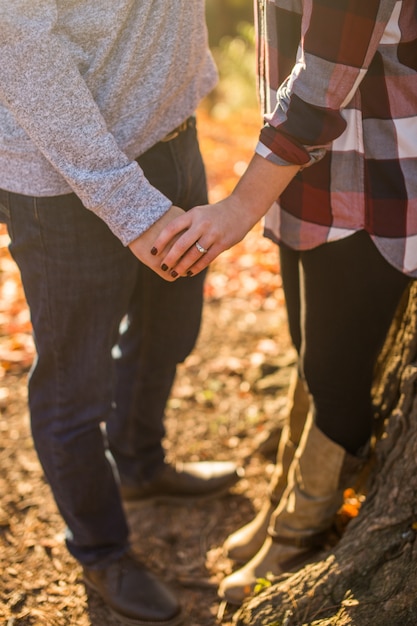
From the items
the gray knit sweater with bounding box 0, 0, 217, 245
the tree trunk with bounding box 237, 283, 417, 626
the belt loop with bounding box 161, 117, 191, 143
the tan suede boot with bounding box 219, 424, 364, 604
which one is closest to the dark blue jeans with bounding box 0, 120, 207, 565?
the belt loop with bounding box 161, 117, 191, 143

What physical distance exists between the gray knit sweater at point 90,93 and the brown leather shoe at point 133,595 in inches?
49.8

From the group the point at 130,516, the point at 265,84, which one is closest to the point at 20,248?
the point at 265,84

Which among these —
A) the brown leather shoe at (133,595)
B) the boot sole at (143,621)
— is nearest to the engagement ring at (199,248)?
the brown leather shoe at (133,595)

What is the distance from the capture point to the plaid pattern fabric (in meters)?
1.58

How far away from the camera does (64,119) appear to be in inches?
66.8

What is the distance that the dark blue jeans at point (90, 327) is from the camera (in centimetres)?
195

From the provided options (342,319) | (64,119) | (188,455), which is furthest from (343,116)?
(188,455)

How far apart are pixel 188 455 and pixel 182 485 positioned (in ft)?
0.96

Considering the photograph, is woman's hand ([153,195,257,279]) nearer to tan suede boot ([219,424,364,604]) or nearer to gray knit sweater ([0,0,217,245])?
gray knit sweater ([0,0,217,245])

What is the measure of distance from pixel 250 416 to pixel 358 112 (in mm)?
1936

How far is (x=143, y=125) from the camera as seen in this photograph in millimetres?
1902

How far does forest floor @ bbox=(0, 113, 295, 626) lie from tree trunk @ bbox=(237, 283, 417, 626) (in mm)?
393

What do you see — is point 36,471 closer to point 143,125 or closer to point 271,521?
point 271,521

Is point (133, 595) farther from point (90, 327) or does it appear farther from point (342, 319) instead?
point (342, 319)
